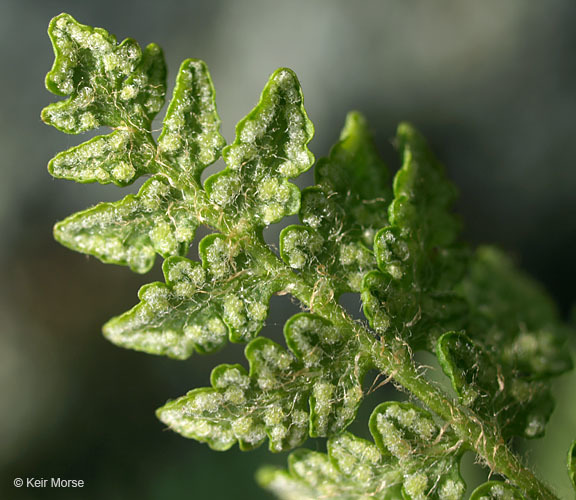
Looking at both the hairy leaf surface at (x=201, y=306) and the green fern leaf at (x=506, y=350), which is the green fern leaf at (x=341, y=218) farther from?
the green fern leaf at (x=506, y=350)

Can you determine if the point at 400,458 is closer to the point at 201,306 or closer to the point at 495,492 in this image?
the point at 495,492

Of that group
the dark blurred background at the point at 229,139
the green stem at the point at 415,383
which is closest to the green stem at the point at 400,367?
the green stem at the point at 415,383

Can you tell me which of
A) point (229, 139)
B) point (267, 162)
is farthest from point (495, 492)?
point (229, 139)

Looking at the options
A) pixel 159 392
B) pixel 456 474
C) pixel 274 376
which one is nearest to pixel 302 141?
pixel 274 376

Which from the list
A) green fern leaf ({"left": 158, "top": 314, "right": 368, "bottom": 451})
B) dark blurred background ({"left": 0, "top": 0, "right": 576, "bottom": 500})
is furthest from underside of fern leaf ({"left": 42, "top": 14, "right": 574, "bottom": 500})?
dark blurred background ({"left": 0, "top": 0, "right": 576, "bottom": 500})

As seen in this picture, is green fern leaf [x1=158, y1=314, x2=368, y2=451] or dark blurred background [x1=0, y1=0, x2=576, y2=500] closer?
green fern leaf [x1=158, y1=314, x2=368, y2=451]

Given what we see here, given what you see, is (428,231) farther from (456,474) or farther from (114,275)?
(114,275)

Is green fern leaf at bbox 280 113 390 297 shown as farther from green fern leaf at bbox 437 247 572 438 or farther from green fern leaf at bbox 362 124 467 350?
green fern leaf at bbox 437 247 572 438
